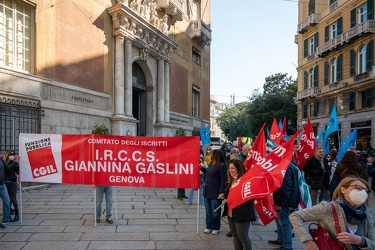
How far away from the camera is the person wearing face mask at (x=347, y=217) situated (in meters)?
2.62

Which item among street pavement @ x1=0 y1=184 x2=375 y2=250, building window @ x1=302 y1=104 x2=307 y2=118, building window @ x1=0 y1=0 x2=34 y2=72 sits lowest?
street pavement @ x1=0 y1=184 x2=375 y2=250

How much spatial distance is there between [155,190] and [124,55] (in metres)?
8.79

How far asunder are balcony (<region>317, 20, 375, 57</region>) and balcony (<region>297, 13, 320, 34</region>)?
323 centimetres

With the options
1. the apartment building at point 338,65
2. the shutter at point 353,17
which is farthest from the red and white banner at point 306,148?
the shutter at point 353,17

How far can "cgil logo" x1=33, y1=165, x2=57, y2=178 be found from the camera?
6650 millimetres

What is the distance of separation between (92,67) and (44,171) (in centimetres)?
911

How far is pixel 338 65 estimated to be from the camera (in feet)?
98.5

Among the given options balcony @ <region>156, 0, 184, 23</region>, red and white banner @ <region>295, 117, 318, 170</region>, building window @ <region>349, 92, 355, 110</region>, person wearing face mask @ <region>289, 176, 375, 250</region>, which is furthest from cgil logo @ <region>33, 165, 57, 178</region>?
building window @ <region>349, 92, 355, 110</region>

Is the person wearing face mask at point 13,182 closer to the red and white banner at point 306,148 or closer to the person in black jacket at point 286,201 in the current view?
the person in black jacket at point 286,201

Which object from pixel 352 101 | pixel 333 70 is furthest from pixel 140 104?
pixel 333 70

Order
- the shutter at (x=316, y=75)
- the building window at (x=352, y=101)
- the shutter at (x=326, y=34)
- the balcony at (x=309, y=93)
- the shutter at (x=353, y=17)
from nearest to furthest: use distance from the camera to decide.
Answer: the shutter at (x=353, y=17), the building window at (x=352, y=101), the shutter at (x=326, y=34), the balcony at (x=309, y=93), the shutter at (x=316, y=75)

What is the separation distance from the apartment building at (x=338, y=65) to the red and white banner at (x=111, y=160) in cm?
2179

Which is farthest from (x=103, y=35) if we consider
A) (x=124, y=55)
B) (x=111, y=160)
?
(x=111, y=160)

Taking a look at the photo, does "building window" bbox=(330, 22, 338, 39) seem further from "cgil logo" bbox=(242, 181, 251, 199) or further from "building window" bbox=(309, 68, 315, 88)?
"cgil logo" bbox=(242, 181, 251, 199)
